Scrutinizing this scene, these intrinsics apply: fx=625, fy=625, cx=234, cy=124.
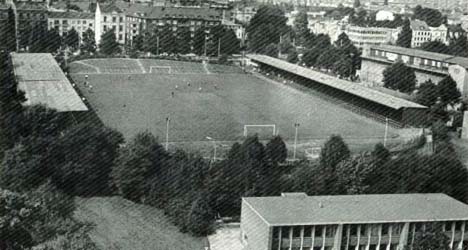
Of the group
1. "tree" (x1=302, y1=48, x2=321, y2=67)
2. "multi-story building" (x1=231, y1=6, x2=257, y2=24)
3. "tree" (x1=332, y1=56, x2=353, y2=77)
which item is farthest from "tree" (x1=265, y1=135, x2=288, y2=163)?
"multi-story building" (x1=231, y1=6, x2=257, y2=24)

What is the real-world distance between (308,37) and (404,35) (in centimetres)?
609

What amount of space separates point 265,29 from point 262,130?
2366cm

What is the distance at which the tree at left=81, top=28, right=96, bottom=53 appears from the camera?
1361 inches

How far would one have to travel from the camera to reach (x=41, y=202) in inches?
349

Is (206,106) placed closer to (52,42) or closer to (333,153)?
(333,153)

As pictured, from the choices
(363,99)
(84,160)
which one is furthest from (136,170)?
(363,99)

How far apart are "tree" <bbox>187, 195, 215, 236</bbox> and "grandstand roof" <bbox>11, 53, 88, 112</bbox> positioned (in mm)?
5567

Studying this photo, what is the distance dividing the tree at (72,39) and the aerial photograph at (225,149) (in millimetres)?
62

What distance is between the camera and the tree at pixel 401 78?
25.9 metres

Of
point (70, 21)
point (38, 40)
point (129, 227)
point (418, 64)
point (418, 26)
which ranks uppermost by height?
point (418, 26)

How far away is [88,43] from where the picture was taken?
34719 millimetres

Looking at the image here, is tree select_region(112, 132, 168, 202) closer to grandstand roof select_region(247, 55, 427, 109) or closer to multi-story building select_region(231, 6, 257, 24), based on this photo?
grandstand roof select_region(247, 55, 427, 109)

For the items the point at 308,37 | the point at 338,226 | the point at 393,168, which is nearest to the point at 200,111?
the point at 393,168

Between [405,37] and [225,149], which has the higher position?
[405,37]
